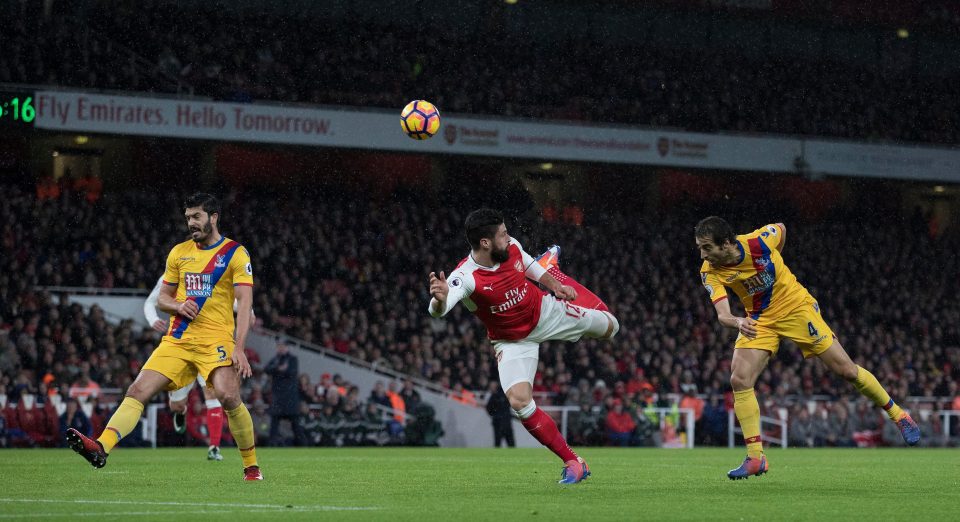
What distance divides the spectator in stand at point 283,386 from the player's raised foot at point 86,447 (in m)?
10.9

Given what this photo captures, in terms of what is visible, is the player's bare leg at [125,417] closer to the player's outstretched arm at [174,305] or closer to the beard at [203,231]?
the player's outstretched arm at [174,305]

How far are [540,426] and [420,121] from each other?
679 centimetres

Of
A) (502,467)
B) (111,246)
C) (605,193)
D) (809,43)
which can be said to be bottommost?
(502,467)

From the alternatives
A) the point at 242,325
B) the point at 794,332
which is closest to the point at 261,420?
the point at 242,325

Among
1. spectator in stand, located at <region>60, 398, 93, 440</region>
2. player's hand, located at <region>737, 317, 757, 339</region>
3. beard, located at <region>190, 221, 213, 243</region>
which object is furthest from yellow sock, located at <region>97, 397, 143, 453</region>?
spectator in stand, located at <region>60, 398, 93, 440</region>

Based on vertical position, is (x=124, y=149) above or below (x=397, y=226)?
above

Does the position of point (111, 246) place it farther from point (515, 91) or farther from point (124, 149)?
point (515, 91)

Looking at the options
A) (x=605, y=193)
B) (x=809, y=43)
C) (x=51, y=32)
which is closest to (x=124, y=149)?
(x=51, y=32)

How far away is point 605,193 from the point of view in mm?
37719

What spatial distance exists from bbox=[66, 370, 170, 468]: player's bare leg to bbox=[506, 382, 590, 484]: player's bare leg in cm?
264

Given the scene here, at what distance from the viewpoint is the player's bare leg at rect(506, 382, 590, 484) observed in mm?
9297

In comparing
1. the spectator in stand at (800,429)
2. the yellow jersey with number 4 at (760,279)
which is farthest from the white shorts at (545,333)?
the spectator in stand at (800,429)

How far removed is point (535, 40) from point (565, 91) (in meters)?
3.87

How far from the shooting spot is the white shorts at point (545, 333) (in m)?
9.48
